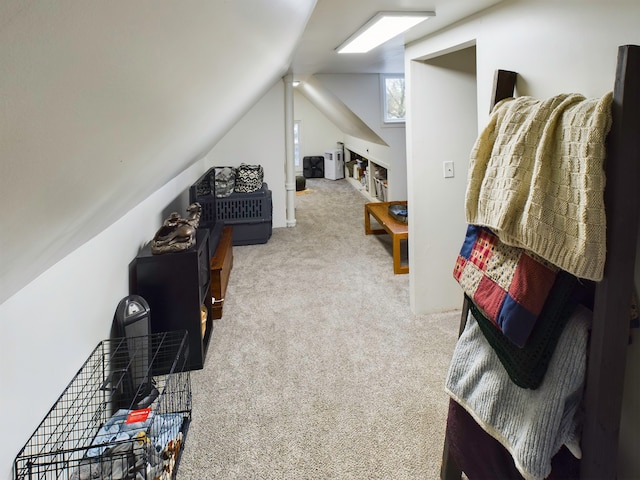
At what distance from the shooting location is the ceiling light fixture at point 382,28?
212 cm

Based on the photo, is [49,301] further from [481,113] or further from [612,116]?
[481,113]

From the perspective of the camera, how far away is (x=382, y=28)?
8.02 feet

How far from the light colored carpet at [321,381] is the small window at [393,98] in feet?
7.93

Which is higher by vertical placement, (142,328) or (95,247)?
(95,247)

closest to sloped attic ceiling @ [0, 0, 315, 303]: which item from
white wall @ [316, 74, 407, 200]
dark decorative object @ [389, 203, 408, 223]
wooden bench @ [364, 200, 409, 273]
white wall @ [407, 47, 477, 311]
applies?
white wall @ [407, 47, 477, 311]

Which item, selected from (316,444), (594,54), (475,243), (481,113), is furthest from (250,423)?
(594,54)

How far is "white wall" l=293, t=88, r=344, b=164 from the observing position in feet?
31.6

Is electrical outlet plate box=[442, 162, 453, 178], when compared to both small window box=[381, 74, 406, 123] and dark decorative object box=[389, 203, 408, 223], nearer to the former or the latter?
dark decorative object box=[389, 203, 408, 223]

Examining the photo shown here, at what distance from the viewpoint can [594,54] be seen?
4.16ft

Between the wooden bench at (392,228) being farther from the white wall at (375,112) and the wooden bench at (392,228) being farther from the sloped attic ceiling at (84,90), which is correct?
the sloped attic ceiling at (84,90)

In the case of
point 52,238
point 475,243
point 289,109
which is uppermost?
point 289,109

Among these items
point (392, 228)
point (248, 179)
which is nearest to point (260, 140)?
point (248, 179)

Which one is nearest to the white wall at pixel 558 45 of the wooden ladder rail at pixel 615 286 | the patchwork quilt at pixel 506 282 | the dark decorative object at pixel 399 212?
the wooden ladder rail at pixel 615 286

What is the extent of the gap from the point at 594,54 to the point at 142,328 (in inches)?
81.4
